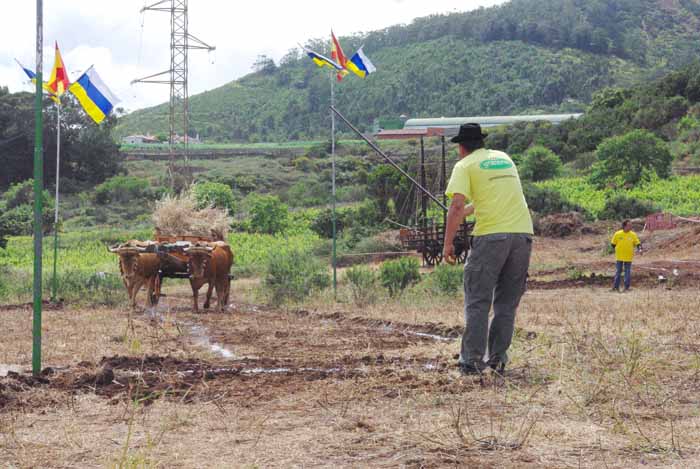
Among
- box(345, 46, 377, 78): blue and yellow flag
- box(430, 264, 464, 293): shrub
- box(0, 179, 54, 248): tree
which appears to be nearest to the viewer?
box(430, 264, 464, 293): shrub

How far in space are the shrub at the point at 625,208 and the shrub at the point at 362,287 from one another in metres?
23.4

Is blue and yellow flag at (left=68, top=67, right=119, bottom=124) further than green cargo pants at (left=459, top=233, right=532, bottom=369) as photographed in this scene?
Yes

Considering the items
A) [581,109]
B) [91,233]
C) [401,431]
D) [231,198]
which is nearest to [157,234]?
[401,431]

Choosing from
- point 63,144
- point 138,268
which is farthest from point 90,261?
point 63,144

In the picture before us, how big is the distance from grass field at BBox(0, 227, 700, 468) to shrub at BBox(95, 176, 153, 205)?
5001 cm

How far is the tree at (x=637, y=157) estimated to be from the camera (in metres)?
47.2

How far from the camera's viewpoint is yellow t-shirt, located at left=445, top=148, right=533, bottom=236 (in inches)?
316

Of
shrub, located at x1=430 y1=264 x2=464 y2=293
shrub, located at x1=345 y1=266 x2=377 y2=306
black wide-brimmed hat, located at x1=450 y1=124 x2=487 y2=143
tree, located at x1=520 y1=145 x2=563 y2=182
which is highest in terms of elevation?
tree, located at x1=520 y1=145 x2=563 y2=182

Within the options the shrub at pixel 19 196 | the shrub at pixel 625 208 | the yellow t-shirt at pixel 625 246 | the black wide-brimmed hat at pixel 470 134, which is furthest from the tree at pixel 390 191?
the black wide-brimmed hat at pixel 470 134

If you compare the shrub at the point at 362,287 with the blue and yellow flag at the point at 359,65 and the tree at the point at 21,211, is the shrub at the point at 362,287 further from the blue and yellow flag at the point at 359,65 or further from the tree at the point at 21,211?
the tree at the point at 21,211

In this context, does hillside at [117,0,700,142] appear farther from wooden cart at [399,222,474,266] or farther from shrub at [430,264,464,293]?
shrub at [430,264,464,293]

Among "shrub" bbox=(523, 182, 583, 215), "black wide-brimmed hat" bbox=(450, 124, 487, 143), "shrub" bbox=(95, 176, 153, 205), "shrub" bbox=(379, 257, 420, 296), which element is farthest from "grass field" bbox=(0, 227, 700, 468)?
"shrub" bbox=(95, 176, 153, 205)

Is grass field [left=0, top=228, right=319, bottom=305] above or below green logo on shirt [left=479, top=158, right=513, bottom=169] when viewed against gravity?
below

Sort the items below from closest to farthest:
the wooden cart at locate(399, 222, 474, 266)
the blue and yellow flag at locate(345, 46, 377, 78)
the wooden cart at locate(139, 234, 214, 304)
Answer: the wooden cart at locate(139, 234, 214, 304) → the blue and yellow flag at locate(345, 46, 377, 78) → the wooden cart at locate(399, 222, 474, 266)
